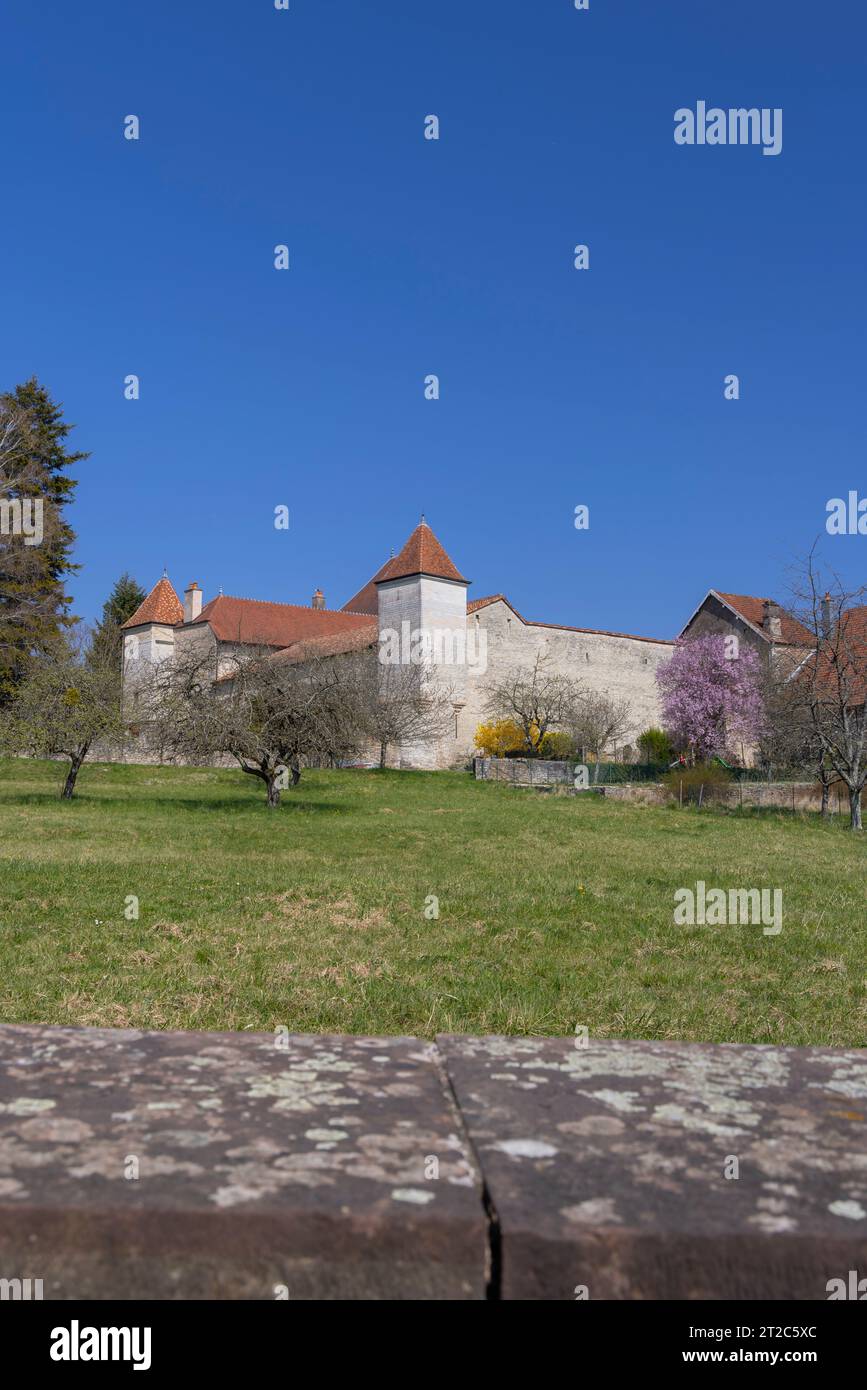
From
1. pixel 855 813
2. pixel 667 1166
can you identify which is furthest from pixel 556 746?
pixel 667 1166

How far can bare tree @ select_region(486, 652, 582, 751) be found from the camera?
50812 mm

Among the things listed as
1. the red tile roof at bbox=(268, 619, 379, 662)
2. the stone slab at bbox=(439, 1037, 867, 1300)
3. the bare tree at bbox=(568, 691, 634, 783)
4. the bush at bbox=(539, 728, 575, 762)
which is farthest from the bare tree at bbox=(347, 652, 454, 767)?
the stone slab at bbox=(439, 1037, 867, 1300)

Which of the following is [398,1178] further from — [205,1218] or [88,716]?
[88,716]

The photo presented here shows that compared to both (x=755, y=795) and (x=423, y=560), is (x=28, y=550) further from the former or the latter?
(x=755, y=795)

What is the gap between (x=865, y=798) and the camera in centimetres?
3117

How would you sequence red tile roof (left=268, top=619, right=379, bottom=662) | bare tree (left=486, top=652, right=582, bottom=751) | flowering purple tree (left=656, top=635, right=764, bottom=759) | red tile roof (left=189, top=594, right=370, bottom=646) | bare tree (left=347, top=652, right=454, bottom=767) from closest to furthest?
bare tree (left=347, top=652, right=454, bottom=767)
flowering purple tree (left=656, top=635, right=764, bottom=759)
bare tree (left=486, top=652, right=582, bottom=751)
red tile roof (left=268, top=619, right=379, bottom=662)
red tile roof (left=189, top=594, right=370, bottom=646)

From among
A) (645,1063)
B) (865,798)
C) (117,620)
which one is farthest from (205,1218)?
(117,620)

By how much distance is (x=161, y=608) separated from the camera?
6838 centimetres

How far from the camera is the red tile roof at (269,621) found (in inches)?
2598

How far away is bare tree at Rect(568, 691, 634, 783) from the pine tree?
2593 centimetres

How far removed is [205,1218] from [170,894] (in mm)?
8652

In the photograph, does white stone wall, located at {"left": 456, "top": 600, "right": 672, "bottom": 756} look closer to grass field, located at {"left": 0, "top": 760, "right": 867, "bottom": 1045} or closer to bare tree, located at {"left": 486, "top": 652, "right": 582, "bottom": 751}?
bare tree, located at {"left": 486, "top": 652, "right": 582, "bottom": 751}

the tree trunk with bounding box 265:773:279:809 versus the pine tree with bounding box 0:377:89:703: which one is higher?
the pine tree with bounding box 0:377:89:703

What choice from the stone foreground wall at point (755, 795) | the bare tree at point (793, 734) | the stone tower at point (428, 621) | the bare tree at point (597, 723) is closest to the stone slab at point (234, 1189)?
the bare tree at point (793, 734)
